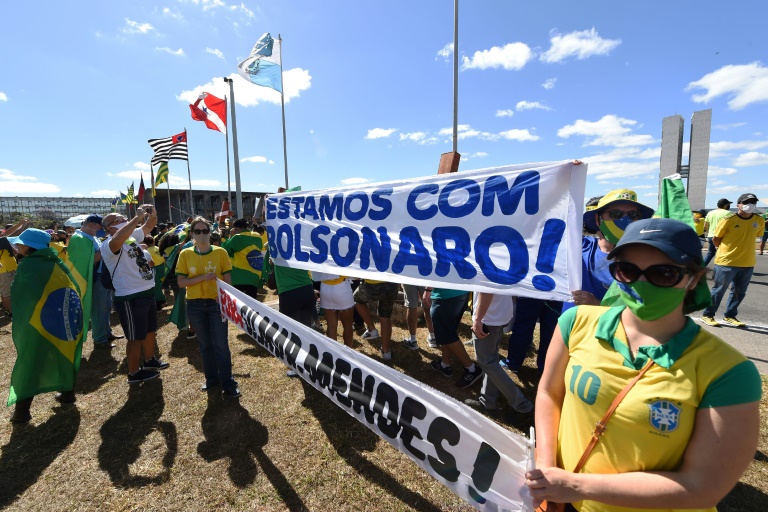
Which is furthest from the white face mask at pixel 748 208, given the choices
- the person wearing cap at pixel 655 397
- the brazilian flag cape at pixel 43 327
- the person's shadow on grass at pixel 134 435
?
the brazilian flag cape at pixel 43 327

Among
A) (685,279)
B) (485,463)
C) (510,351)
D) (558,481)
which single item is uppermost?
(685,279)

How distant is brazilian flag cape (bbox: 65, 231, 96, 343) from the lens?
14.6ft

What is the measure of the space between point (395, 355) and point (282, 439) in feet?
6.92

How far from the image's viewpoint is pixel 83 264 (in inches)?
179

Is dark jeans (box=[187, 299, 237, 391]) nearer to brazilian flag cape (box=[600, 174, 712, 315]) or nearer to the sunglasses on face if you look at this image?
brazilian flag cape (box=[600, 174, 712, 315])

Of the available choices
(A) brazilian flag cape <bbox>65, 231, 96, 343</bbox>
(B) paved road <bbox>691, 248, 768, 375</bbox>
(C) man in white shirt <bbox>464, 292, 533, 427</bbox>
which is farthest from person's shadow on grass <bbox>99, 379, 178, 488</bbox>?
(B) paved road <bbox>691, 248, 768, 375</bbox>

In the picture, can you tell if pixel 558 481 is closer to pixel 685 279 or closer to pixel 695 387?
pixel 695 387

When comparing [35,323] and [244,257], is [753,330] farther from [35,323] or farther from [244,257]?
[35,323]

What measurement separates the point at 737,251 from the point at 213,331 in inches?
302

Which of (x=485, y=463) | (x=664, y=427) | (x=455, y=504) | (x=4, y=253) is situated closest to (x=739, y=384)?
(x=664, y=427)

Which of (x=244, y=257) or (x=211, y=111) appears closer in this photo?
(x=244, y=257)

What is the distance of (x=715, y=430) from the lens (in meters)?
1.03

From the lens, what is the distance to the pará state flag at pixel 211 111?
50.1 feet

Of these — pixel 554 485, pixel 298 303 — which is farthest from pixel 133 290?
pixel 554 485
